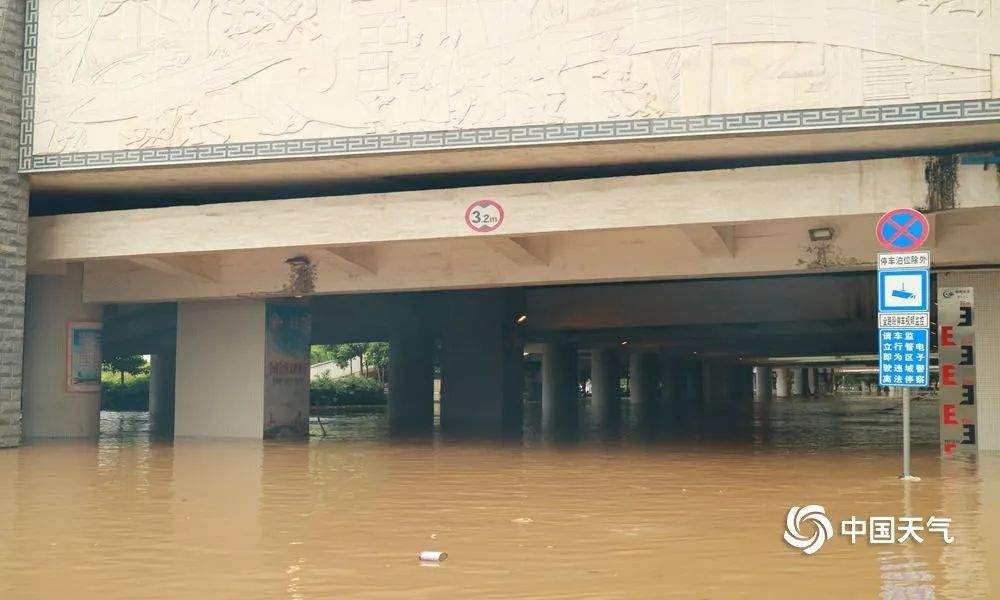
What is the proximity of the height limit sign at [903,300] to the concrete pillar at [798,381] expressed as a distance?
8483cm

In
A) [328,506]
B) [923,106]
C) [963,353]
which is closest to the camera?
[328,506]

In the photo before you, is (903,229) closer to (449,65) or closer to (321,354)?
(449,65)

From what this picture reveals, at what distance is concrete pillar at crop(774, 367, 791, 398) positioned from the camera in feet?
297

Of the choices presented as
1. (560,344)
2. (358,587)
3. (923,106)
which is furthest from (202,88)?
(560,344)

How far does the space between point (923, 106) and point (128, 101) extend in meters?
11.0

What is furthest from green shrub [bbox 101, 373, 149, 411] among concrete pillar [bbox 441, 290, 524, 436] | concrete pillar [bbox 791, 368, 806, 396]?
concrete pillar [bbox 791, 368, 806, 396]

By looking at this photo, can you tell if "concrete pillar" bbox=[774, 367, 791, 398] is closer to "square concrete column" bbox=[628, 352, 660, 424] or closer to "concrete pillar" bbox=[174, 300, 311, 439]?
"square concrete column" bbox=[628, 352, 660, 424]

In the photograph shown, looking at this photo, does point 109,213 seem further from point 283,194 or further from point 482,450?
point 482,450

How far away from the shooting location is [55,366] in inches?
722

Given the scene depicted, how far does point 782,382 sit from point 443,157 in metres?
85.9

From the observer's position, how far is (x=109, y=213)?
619 inches

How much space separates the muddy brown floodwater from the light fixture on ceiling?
3084 millimetres

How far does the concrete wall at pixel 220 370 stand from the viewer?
18828 mm

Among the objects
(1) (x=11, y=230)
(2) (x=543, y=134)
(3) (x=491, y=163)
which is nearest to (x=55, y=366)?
(1) (x=11, y=230)
